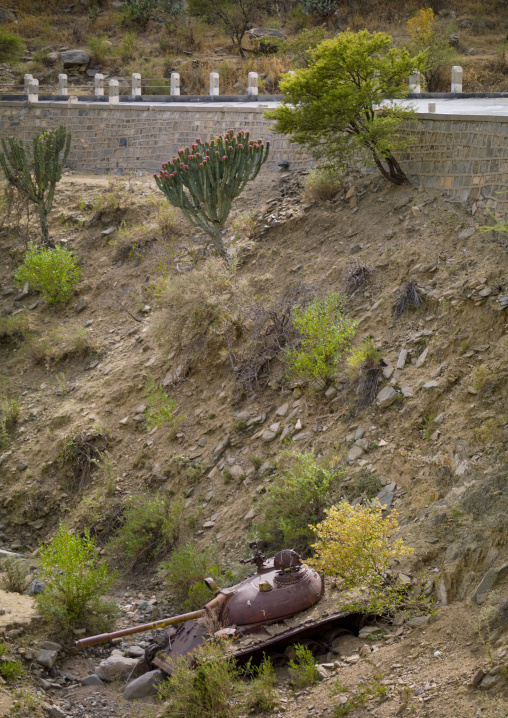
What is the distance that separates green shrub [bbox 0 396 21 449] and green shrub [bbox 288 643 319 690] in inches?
304

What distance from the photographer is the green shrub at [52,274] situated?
14.6m

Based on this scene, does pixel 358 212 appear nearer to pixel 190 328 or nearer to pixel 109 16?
pixel 190 328

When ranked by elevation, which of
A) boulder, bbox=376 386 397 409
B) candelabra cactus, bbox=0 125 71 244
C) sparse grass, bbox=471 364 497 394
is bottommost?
boulder, bbox=376 386 397 409

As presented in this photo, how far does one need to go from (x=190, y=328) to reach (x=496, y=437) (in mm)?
5899

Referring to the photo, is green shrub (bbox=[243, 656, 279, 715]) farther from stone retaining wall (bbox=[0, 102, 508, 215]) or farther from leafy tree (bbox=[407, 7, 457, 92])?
leafy tree (bbox=[407, 7, 457, 92])

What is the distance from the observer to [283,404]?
9.41 metres

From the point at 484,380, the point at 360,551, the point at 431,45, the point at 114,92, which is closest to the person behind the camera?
the point at 360,551

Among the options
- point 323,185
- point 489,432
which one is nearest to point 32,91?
point 323,185

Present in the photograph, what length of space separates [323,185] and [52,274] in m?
5.76

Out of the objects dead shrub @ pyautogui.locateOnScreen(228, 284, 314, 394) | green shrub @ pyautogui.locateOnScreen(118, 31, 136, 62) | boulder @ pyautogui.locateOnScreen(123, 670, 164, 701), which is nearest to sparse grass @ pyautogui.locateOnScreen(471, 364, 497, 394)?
dead shrub @ pyautogui.locateOnScreen(228, 284, 314, 394)

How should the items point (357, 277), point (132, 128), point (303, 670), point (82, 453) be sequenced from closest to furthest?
point (303, 670)
point (357, 277)
point (82, 453)
point (132, 128)

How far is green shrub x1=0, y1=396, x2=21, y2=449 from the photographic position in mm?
12086

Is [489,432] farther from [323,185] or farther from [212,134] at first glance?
[212,134]

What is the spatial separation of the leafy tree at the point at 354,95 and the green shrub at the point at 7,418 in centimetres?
648
